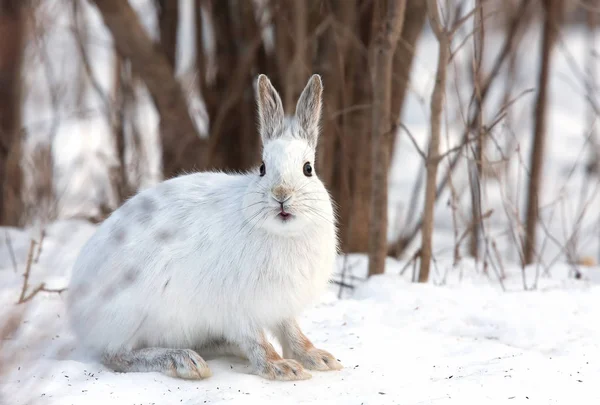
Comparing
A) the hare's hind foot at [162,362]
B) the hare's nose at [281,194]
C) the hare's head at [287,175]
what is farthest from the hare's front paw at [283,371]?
the hare's nose at [281,194]

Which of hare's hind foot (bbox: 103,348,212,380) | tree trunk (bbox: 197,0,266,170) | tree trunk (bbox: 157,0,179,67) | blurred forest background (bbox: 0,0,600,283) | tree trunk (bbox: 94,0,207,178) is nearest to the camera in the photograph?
hare's hind foot (bbox: 103,348,212,380)

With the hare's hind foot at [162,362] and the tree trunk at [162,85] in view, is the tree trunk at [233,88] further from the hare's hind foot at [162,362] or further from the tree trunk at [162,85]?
the hare's hind foot at [162,362]

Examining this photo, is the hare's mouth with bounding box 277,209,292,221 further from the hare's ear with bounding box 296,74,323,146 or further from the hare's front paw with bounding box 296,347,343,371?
the hare's front paw with bounding box 296,347,343,371

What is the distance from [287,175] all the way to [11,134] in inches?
188

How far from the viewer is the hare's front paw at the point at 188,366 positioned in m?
3.16

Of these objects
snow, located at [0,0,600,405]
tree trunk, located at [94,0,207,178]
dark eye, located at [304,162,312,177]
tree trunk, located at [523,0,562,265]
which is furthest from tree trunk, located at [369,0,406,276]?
tree trunk, located at [523,0,562,265]

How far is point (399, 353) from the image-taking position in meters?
3.53

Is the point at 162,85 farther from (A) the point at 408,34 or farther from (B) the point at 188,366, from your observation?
(B) the point at 188,366

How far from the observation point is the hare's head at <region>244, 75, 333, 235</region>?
3.08 m

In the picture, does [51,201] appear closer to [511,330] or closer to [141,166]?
[141,166]

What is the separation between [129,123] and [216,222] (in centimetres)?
410

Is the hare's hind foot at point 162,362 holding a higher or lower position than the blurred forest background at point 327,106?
lower

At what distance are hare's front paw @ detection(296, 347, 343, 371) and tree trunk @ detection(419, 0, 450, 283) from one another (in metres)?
1.35

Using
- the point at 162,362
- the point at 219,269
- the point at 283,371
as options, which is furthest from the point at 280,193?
the point at 162,362
